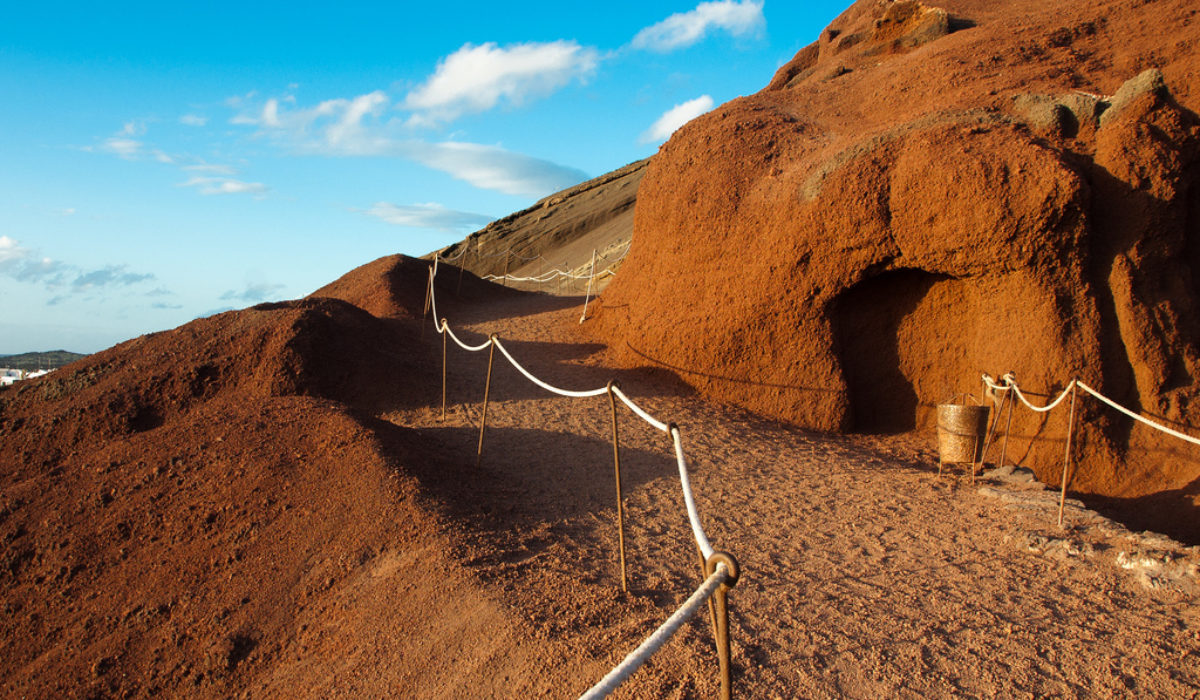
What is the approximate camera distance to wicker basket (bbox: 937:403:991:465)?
23.0 feet

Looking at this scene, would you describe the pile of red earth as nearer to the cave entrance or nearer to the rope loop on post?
the rope loop on post

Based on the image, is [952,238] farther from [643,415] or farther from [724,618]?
[724,618]

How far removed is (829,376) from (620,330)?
359cm

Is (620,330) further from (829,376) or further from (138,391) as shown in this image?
(138,391)

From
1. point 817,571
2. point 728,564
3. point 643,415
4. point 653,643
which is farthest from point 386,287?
point 653,643

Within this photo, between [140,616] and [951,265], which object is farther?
[951,265]

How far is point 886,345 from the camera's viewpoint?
9.13m

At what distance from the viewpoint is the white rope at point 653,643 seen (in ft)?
5.68

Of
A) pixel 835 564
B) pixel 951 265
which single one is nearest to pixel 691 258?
pixel 951 265

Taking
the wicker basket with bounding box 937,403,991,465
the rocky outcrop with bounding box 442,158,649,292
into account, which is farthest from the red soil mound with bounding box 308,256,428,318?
the rocky outcrop with bounding box 442,158,649,292

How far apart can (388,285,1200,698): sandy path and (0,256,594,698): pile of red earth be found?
0.45 m

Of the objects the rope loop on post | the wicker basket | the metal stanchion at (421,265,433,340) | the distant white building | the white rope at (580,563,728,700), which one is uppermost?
the metal stanchion at (421,265,433,340)

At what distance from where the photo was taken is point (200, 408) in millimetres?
8664

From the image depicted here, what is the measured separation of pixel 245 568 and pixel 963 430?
6408 millimetres
